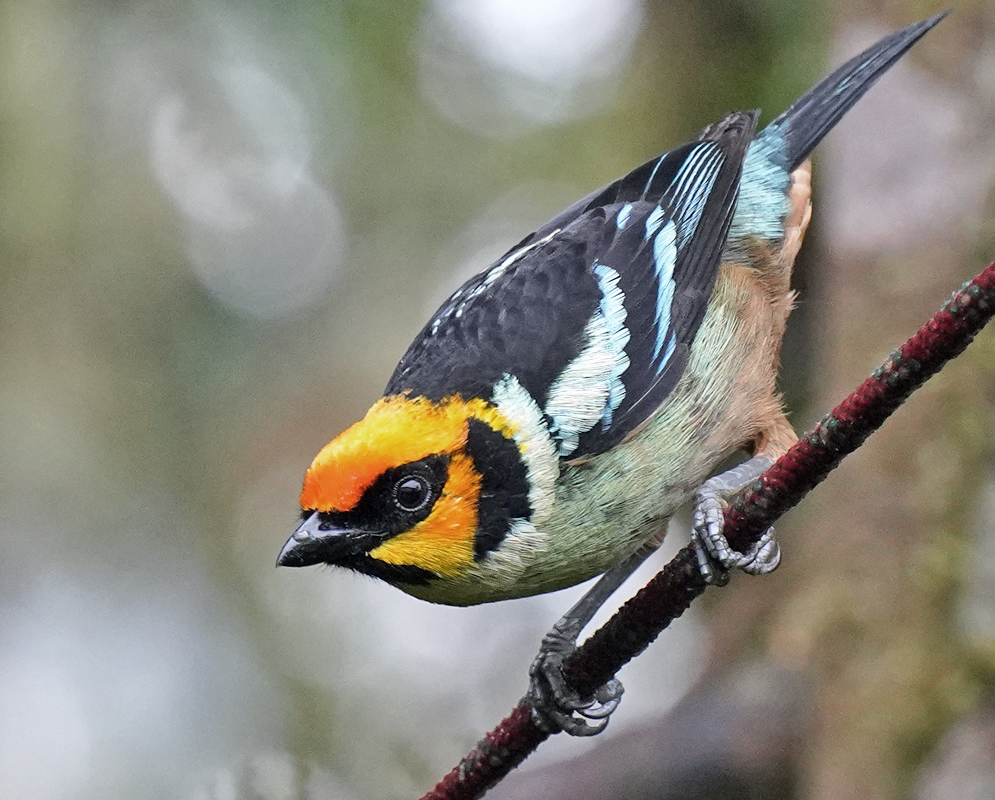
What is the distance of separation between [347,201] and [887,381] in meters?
7.42

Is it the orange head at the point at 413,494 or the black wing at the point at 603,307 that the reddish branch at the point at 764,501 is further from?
the black wing at the point at 603,307

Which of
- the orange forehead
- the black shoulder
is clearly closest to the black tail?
the black shoulder

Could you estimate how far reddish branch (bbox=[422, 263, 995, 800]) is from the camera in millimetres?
2158

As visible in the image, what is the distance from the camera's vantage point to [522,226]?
9.11 m

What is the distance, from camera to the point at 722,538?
296 centimetres

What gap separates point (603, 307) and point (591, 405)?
17.5 inches

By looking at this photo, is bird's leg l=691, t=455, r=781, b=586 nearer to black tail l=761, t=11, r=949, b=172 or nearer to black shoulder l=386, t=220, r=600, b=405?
black shoulder l=386, t=220, r=600, b=405

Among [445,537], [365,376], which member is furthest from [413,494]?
[365,376]

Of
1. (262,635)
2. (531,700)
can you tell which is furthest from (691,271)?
(262,635)

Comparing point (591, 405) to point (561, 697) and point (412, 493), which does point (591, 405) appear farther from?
point (561, 697)

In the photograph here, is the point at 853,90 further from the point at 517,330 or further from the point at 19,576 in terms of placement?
the point at 19,576

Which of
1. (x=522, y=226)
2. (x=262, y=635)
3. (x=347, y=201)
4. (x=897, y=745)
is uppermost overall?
(x=347, y=201)

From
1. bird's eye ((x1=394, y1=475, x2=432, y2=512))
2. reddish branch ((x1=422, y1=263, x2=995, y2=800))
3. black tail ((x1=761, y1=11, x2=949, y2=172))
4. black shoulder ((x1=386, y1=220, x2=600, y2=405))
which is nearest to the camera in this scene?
reddish branch ((x1=422, y1=263, x2=995, y2=800))

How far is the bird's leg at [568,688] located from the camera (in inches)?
150
